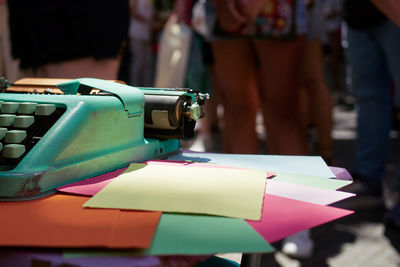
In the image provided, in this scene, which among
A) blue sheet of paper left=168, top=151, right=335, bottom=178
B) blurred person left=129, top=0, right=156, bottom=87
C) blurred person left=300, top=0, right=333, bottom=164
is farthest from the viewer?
blurred person left=129, top=0, right=156, bottom=87

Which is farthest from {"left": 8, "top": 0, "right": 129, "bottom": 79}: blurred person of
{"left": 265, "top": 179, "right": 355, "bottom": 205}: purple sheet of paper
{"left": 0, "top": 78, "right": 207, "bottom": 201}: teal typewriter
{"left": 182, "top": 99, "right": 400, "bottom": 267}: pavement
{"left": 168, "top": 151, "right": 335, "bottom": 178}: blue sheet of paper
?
{"left": 182, "top": 99, "right": 400, "bottom": 267}: pavement

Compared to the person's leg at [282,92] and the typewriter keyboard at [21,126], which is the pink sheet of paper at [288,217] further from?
the person's leg at [282,92]

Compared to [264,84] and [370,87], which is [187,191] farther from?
[370,87]

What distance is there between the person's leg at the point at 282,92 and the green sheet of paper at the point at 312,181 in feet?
3.67

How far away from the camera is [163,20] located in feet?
13.6

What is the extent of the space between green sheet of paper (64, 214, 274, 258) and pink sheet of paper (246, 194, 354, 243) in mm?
20

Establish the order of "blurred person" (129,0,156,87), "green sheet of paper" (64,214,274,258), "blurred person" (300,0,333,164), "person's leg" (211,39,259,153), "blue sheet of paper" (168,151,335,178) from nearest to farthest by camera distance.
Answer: "green sheet of paper" (64,214,274,258), "blue sheet of paper" (168,151,335,178), "person's leg" (211,39,259,153), "blurred person" (300,0,333,164), "blurred person" (129,0,156,87)

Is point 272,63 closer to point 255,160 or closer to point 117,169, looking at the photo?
point 255,160

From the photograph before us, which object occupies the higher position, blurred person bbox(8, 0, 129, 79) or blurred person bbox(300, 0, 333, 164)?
blurred person bbox(8, 0, 129, 79)

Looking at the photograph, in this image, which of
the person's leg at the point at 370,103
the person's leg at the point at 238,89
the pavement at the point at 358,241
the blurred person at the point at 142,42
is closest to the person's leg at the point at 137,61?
the blurred person at the point at 142,42

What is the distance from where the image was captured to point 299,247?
167 centimetres

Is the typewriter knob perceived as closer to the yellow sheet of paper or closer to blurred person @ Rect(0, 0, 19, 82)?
the yellow sheet of paper

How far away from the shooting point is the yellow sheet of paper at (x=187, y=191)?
51 cm

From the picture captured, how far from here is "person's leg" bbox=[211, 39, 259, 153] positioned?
74.5 inches
